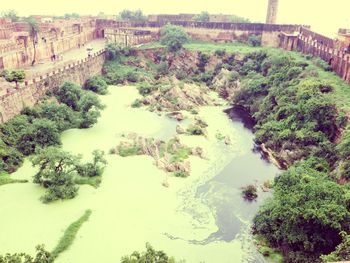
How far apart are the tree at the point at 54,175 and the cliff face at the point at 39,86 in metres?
9.57

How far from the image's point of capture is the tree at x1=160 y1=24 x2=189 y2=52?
2571 inches

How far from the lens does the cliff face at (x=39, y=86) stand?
115ft

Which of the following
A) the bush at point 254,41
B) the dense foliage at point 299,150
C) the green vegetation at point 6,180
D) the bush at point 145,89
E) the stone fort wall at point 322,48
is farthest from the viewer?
the bush at point 254,41

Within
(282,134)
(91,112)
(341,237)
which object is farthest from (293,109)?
(91,112)

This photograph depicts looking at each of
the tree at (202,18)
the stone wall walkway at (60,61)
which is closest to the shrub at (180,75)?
the stone wall walkway at (60,61)

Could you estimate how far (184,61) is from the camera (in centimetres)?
6506

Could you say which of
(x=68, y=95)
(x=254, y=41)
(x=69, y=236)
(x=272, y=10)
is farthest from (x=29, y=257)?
(x=272, y=10)

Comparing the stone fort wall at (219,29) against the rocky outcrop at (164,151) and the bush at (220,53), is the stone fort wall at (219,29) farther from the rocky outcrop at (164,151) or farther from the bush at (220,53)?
the rocky outcrop at (164,151)

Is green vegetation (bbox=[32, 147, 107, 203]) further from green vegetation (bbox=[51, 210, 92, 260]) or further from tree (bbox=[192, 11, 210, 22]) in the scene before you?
tree (bbox=[192, 11, 210, 22])

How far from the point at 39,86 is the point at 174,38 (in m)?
30.8

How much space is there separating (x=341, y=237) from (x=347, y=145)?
8.78 metres

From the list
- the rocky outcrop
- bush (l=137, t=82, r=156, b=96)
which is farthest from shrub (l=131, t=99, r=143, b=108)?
the rocky outcrop

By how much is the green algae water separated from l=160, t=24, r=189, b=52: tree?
32.7 meters

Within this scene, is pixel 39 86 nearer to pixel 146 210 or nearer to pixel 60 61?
pixel 60 61
